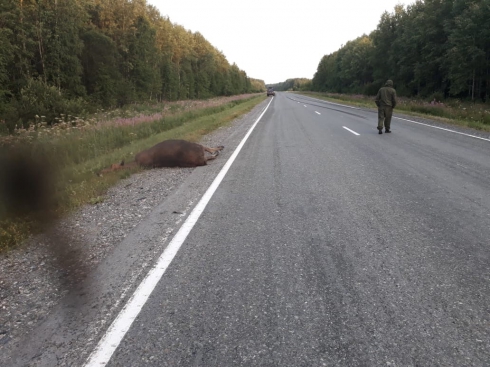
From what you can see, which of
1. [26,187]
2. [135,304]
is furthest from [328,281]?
[26,187]

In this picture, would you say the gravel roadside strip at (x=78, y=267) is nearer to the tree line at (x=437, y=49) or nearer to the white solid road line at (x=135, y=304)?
the white solid road line at (x=135, y=304)

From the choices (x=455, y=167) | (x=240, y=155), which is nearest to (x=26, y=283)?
(x=240, y=155)

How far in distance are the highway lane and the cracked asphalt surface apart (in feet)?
0.03

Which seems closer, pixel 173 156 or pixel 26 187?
pixel 26 187

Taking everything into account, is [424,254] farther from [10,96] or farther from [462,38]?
[462,38]

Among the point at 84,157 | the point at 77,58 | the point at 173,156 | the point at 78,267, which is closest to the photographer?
the point at 78,267

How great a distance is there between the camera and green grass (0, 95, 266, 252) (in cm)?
444

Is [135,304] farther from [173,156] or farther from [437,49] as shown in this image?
[437,49]

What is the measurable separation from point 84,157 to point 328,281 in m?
8.82

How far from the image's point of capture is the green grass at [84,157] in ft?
14.6

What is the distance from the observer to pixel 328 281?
2.83m

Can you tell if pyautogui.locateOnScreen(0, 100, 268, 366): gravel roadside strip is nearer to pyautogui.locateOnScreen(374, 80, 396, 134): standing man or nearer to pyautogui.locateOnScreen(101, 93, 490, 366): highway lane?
pyautogui.locateOnScreen(101, 93, 490, 366): highway lane

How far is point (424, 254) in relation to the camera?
3.25 m

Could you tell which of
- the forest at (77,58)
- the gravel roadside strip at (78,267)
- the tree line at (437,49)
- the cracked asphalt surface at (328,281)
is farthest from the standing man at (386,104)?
the tree line at (437,49)
